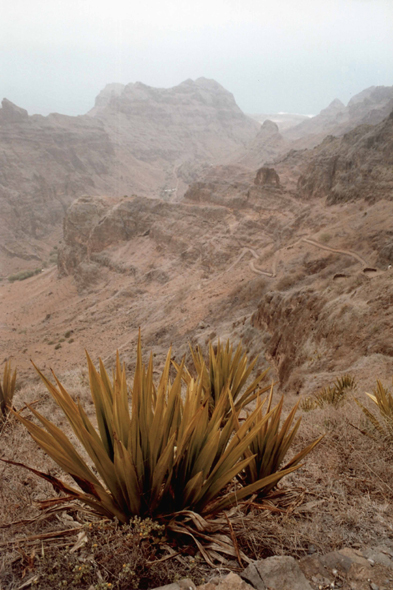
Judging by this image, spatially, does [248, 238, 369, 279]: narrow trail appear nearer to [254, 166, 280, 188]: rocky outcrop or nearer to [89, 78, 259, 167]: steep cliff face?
[254, 166, 280, 188]: rocky outcrop

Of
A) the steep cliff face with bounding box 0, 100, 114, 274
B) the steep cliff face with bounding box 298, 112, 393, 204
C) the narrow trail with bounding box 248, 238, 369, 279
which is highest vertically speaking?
the steep cliff face with bounding box 0, 100, 114, 274

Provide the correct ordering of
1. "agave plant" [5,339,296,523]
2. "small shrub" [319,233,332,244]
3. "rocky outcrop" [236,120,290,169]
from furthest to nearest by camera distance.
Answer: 1. "rocky outcrop" [236,120,290,169]
2. "small shrub" [319,233,332,244]
3. "agave plant" [5,339,296,523]

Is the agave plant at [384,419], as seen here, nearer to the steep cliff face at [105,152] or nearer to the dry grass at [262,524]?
the dry grass at [262,524]

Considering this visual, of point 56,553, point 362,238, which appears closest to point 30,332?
point 362,238

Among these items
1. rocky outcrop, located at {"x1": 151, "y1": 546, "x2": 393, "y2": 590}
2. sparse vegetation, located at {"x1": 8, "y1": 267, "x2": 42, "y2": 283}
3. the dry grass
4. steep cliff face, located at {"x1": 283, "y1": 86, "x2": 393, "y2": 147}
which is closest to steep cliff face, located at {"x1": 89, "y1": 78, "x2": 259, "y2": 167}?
steep cliff face, located at {"x1": 283, "y1": 86, "x2": 393, "y2": 147}

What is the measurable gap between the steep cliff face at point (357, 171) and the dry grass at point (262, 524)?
20.1 m

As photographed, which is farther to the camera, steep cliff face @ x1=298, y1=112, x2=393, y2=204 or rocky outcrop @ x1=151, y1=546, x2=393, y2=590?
steep cliff face @ x1=298, y1=112, x2=393, y2=204

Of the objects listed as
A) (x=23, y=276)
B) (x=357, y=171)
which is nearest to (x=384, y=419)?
(x=357, y=171)

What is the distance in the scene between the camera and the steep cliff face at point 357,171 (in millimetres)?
21250

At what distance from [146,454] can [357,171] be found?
2602 centimetres

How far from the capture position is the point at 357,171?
23406mm

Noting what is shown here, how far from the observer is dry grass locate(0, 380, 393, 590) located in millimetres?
1455

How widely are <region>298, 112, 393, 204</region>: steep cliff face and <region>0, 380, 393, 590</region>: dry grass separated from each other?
2014 cm

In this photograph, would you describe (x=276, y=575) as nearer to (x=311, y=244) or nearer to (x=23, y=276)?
(x=311, y=244)
